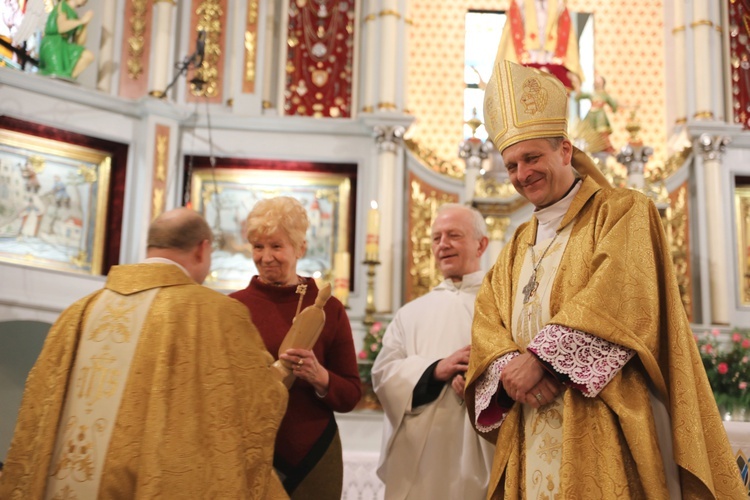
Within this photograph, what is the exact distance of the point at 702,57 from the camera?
7.51m

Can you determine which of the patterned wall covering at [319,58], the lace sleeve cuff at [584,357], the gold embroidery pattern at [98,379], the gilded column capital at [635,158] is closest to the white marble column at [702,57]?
the gilded column capital at [635,158]

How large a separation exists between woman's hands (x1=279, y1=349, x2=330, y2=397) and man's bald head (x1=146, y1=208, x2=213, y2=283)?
1.48ft

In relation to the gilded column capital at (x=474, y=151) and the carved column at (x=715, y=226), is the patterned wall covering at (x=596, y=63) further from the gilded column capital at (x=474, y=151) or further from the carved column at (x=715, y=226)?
the gilded column capital at (x=474, y=151)

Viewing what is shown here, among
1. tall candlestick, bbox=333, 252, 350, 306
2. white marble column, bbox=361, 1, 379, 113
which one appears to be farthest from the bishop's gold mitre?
white marble column, bbox=361, 1, 379, 113

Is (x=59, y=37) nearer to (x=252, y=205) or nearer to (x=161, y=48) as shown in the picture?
(x=161, y=48)

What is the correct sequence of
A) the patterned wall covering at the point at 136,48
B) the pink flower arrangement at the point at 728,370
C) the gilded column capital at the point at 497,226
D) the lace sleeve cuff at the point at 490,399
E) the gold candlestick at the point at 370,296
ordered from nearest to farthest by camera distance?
the lace sleeve cuff at the point at 490,399
the pink flower arrangement at the point at 728,370
the gold candlestick at the point at 370,296
the gilded column capital at the point at 497,226
the patterned wall covering at the point at 136,48

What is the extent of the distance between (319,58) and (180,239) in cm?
504

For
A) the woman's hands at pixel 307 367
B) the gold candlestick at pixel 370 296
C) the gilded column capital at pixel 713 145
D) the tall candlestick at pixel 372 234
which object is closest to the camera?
the woman's hands at pixel 307 367

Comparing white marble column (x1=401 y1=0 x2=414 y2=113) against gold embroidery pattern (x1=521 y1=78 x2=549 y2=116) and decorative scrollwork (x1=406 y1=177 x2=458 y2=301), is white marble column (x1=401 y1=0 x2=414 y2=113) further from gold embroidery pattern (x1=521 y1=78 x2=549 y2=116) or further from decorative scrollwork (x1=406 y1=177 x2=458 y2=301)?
gold embroidery pattern (x1=521 y1=78 x2=549 y2=116)

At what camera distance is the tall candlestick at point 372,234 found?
6.32 m

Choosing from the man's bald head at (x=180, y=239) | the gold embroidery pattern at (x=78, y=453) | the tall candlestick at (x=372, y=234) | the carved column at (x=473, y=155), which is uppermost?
the carved column at (x=473, y=155)

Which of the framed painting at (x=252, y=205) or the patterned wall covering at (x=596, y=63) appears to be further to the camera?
the patterned wall covering at (x=596, y=63)

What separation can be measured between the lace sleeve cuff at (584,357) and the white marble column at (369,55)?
489cm

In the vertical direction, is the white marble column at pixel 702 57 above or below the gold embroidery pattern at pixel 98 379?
above
